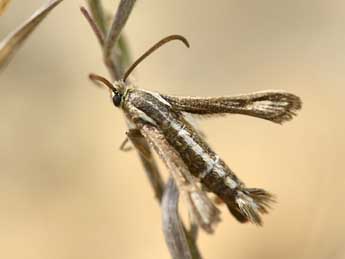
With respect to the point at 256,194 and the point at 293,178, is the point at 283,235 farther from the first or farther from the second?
the point at 256,194

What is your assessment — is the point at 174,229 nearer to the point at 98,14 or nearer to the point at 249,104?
the point at 249,104

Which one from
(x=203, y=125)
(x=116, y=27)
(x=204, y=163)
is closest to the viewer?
(x=116, y=27)

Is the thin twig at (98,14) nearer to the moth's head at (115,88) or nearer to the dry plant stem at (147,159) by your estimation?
the dry plant stem at (147,159)

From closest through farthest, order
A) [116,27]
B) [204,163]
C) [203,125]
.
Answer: [116,27] < [204,163] < [203,125]

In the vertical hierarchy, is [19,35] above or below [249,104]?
above

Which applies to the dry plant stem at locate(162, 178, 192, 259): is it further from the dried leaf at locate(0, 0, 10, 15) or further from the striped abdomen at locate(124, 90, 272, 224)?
the dried leaf at locate(0, 0, 10, 15)

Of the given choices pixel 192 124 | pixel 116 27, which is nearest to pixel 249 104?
pixel 192 124

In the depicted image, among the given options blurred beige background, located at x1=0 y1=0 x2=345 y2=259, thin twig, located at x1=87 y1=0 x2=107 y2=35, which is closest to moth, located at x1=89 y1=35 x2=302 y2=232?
thin twig, located at x1=87 y1=0 x2=107 y2=35

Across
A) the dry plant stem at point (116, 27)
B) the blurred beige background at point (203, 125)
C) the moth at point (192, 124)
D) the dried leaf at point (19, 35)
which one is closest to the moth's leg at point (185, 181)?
the moth at point (192, 124)
